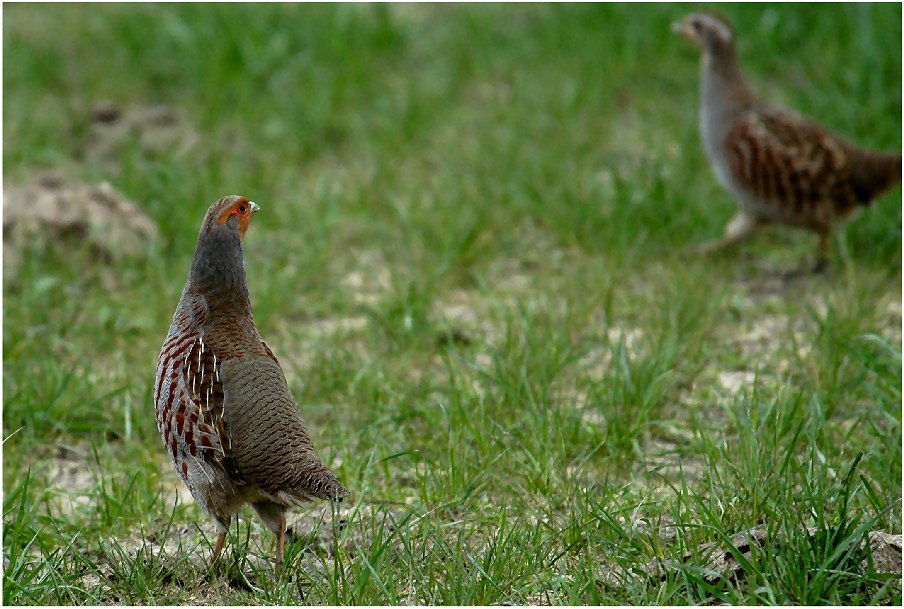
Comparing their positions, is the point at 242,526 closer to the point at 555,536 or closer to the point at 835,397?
the point at 555,536

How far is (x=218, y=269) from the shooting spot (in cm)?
354

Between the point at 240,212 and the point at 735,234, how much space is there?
342cm

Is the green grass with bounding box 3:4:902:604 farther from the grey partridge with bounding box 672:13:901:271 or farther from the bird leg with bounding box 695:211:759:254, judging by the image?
the grey partridge with bounding box 672:13:901:271

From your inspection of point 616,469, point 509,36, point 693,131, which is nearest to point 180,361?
point 616,469

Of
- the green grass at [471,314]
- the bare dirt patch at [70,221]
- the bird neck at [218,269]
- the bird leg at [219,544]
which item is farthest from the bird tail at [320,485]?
the bare dirt patch at [70,221]

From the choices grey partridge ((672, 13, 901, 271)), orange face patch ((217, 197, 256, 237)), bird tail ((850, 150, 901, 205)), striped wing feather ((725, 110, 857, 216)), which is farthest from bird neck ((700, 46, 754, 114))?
orange face patch ((217, 197, 256, 237))

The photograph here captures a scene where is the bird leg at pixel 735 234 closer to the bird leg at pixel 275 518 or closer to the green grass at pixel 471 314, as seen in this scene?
the green grass at pixel 471 314

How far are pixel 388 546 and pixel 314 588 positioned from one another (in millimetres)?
257

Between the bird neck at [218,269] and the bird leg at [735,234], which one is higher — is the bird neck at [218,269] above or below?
above

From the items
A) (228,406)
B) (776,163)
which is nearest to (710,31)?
(776,163)

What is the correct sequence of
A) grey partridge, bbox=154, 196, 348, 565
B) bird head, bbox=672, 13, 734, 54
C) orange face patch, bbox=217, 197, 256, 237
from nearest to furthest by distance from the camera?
grey partridge, bbox=154, 196, 348, 565 < orange face patch, bbox=217, 197, 256, 237 < bird head, bbox=672, 13, 734, 54

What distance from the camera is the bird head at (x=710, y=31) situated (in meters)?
6.40

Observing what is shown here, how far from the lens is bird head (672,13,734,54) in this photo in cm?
640

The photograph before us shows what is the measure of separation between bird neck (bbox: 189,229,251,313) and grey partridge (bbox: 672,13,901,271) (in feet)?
10.8
